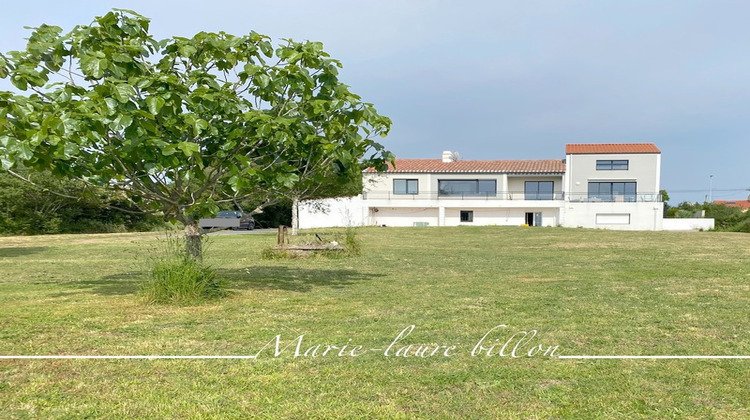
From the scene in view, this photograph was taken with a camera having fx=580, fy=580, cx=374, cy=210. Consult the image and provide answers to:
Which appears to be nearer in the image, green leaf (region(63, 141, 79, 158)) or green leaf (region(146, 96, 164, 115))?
green leaf (region(63, 141, 79, 158))

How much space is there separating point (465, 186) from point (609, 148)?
13447 millimetres

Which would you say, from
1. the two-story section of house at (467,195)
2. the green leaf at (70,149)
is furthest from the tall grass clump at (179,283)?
the two-story section of house at (467,195)

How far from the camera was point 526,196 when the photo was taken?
169 feet

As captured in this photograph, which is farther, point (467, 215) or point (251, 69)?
point (467, 215)

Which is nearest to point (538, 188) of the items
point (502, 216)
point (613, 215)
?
point (502, 216)

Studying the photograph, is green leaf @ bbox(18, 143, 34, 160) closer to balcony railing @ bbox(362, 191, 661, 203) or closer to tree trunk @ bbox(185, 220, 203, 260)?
tree trunk @ bbox(185, 220, 203, 260)

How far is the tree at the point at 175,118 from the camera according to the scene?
6.31 m

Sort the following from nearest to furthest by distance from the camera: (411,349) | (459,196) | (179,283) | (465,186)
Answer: (411,349) → (179,283) → (459,196) → (465,186)

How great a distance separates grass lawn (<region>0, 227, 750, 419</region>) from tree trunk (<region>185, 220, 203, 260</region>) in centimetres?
95

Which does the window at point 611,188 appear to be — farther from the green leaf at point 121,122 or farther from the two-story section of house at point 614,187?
the green leaf at point 121,122

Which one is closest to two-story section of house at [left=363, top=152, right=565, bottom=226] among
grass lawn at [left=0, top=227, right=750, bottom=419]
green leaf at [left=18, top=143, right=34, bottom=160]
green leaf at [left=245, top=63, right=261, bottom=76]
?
grass lawn at [left=0, top=227, right=750, bottom=419]

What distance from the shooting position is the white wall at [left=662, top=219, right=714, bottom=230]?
51.5 m

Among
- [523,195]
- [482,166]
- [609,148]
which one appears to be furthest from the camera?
[482,166]

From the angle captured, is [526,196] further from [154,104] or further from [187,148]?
[154,104]
